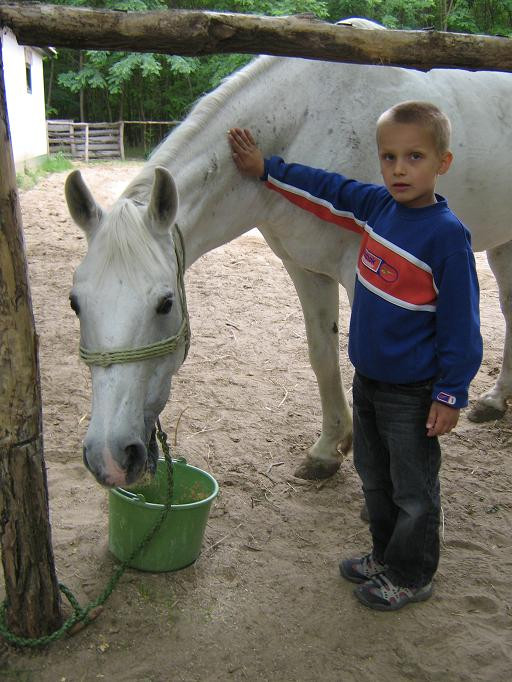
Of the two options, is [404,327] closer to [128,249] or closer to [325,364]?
[128,249]

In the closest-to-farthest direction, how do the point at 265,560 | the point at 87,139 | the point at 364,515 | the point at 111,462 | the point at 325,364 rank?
the point at 111,462 → the point at 265,560 → the point at 364,515 → the point at 325,364 → the point at 87,139

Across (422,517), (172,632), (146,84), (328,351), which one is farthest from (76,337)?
(146,84)

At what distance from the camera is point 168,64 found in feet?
84.8

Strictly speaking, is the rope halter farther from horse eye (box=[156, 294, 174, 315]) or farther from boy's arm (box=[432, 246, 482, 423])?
boy's arm (box=[432, 246, 482, 423])

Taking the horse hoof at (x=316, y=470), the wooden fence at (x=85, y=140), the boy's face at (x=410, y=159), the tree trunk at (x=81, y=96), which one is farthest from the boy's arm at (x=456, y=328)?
the tree trunk at (x=81, y=96)

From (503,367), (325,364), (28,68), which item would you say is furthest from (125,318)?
(28,68)

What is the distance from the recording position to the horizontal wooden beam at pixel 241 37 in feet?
5.35

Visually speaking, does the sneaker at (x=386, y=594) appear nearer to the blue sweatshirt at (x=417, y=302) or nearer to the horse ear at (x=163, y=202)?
the blue sweatshirt at (x=417, y=302)

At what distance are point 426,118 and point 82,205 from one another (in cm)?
112

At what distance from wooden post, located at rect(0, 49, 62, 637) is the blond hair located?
3.82 feet

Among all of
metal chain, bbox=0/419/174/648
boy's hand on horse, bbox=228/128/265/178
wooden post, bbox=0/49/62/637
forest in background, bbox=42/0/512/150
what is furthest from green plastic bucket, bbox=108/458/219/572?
forest in background, bbox=42/0/512/150

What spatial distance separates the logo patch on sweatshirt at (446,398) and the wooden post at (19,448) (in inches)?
49.6

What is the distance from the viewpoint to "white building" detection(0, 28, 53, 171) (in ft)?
46.9

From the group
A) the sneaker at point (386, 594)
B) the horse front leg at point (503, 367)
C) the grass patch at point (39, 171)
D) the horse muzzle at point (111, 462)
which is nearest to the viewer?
the horse muzzle at point (111, 462)
